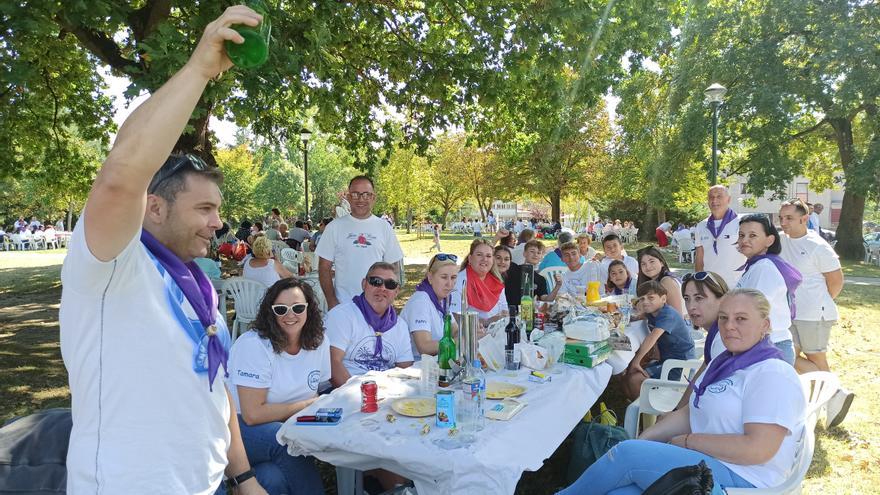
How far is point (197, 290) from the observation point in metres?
1.47

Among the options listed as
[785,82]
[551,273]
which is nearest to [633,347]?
[551,273]

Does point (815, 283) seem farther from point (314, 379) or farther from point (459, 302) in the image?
point (314, 379)

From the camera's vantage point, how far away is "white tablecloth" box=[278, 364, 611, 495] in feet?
6.66

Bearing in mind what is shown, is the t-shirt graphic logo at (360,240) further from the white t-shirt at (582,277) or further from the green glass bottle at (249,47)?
the green glass bottle at (249,47)

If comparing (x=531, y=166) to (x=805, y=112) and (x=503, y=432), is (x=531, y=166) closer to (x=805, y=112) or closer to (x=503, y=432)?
(x=805, y=112)

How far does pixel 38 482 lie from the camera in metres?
1.57

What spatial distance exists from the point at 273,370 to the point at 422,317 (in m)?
1.34

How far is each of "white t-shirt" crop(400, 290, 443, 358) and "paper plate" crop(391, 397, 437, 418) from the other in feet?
4.41

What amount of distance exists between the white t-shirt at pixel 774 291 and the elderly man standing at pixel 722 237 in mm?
2403

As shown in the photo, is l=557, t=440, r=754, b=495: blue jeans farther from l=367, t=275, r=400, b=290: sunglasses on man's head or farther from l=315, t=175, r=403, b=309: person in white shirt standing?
l=315, t=175, r=403, b=309: person in white shirt standing

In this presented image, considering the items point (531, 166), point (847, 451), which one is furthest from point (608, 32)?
point (531, 166)

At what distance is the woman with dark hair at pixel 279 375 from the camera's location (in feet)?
9.16

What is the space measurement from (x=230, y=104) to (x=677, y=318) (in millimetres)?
4615

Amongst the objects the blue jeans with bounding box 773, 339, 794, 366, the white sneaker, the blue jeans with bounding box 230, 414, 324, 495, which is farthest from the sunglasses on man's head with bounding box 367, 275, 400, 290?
the white sneaker
